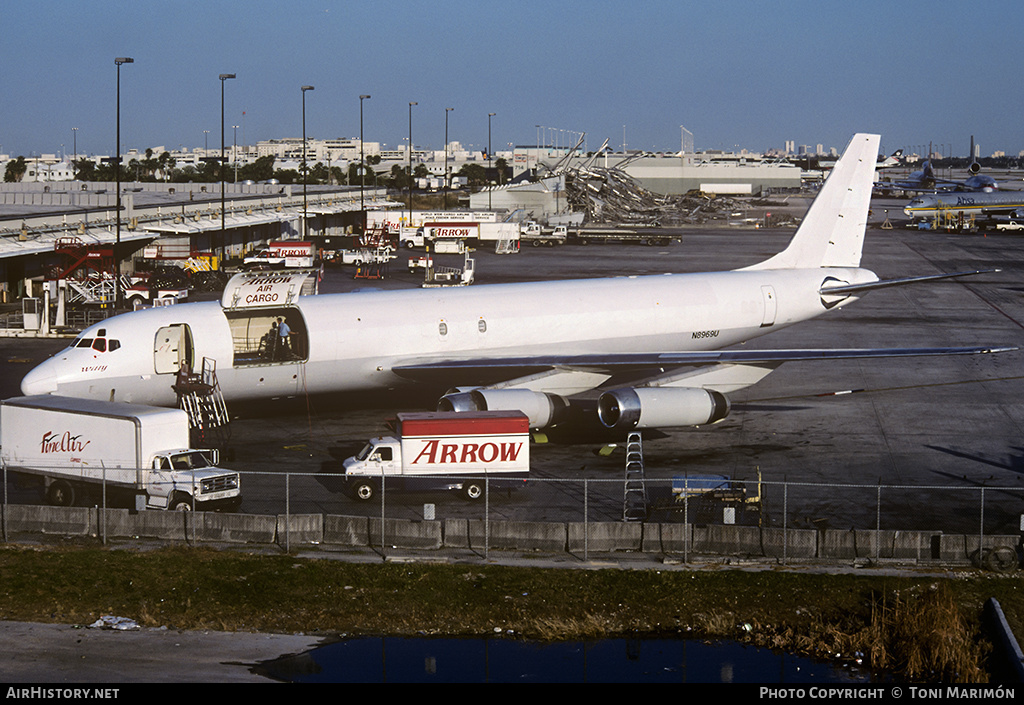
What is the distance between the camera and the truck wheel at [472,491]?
1230 inches

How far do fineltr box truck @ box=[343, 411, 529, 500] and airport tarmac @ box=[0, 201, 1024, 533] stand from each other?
0.59 metres

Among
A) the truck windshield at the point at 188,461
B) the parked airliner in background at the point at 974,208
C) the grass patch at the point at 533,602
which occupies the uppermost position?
the parked airliner in background at the point at 974,208

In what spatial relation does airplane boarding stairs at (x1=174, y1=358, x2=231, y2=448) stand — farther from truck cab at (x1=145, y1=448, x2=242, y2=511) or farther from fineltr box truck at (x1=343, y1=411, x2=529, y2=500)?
fineltr box truck at (x1=343, y1=411, x2=529, y2=500)

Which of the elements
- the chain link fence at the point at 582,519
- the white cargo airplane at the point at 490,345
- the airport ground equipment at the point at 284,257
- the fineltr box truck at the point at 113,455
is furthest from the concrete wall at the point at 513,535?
the airport ground equipment at the point at 284,257

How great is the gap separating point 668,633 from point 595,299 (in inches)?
869

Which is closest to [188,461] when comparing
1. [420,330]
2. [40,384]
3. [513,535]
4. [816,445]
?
[40,384]

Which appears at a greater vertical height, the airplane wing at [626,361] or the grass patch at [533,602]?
the airplane wing at [626,361]

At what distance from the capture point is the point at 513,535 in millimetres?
26891

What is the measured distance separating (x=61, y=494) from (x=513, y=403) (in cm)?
1339

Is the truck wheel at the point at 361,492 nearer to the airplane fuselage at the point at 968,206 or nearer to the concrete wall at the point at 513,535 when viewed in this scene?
the concrete wall at the point at 513,535

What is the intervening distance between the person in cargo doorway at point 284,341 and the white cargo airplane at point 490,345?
9cm

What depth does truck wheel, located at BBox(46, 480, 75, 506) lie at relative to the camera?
101 feet

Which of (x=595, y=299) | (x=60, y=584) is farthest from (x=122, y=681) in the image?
(x=595, y=299)

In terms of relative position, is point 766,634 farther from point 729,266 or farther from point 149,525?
point 729,266
